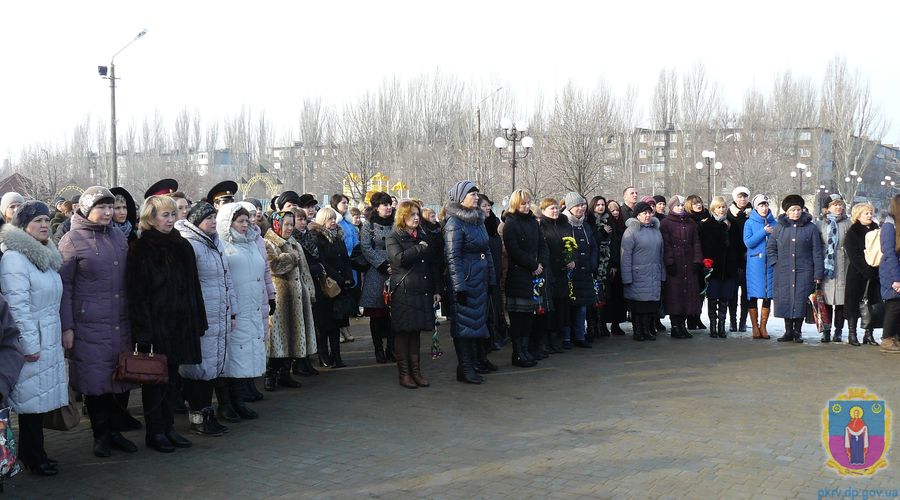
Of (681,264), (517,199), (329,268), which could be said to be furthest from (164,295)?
(681,264)

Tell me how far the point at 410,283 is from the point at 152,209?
3.05m

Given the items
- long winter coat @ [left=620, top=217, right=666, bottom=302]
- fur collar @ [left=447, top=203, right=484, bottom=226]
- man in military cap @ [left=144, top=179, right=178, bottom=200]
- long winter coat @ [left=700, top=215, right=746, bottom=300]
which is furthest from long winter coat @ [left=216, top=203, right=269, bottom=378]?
long winter coat @ [left=700, top=215, right=746, bottom=300]

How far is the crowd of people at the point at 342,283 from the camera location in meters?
5.77

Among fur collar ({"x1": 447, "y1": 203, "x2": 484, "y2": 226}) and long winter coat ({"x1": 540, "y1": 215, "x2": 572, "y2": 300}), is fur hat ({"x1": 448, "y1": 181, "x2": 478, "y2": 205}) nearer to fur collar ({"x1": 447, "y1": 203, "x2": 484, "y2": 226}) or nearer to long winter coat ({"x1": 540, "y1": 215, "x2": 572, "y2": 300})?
fur collar ({"x1": 447, "y1": 203, "x2": 484, "y2": 226})

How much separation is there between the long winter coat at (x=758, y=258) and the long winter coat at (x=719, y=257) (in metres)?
0.24

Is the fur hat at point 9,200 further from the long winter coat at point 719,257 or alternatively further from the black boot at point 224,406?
the long winter coat at point 719,257

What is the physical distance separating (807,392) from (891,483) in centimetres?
289

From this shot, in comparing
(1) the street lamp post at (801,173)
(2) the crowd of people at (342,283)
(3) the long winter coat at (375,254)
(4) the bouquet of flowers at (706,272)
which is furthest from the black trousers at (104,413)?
(1) the street lamp post at (801,173)

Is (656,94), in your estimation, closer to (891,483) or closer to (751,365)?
(751,365)

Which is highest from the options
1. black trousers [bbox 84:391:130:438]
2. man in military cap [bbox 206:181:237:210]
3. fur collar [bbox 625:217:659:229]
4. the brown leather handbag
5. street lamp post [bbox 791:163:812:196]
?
street lamp post [bbox 791:163:812:196]

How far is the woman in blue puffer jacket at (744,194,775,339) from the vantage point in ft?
37.2

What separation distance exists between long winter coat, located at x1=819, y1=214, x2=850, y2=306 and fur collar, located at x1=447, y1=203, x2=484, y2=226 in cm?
550

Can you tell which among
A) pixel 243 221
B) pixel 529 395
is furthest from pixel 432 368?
pixel 243 221

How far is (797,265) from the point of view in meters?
10.9
